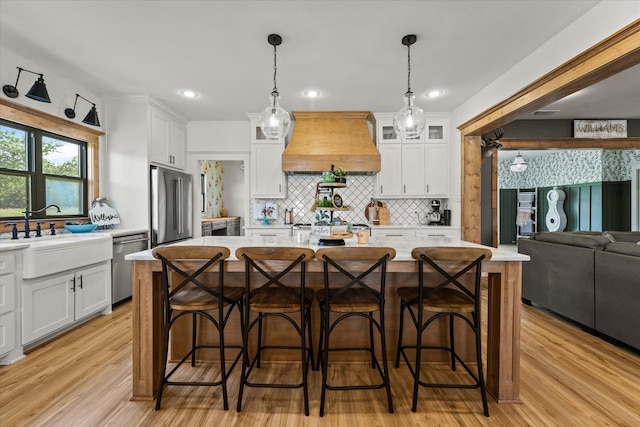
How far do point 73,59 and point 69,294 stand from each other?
2310 mm

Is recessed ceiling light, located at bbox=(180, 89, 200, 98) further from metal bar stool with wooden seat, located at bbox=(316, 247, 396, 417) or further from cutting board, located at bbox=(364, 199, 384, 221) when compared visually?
metal bar stool with wooden seat, located at bbox=(316, 247, 396, 417)

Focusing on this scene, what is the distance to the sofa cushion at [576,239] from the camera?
9.48 feet

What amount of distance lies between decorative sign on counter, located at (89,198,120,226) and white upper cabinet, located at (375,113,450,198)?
12.2 feet

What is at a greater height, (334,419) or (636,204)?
(636,204)

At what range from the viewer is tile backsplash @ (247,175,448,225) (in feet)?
16.9

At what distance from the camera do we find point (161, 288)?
6.78 ft

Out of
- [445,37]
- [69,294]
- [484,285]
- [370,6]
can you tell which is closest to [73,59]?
[69,294]

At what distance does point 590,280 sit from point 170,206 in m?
4.91

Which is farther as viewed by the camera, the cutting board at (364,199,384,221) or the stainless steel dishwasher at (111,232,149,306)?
the cutting board at (364,199,384,221)

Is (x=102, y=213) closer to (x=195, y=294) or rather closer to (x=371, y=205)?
(x=195, y=294)

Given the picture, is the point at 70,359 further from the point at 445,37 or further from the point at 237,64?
the point at 445,37

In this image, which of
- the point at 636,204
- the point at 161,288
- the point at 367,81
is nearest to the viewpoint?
the point at 161,288

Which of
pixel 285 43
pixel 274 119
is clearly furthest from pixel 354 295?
pixel 285 43

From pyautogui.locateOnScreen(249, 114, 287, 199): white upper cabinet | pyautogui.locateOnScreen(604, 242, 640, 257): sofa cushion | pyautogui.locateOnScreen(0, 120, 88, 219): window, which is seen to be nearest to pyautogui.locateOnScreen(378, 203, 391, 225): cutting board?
pyautogui.locateOnScreen(249, 114, 287, 199): white upper cabinet
